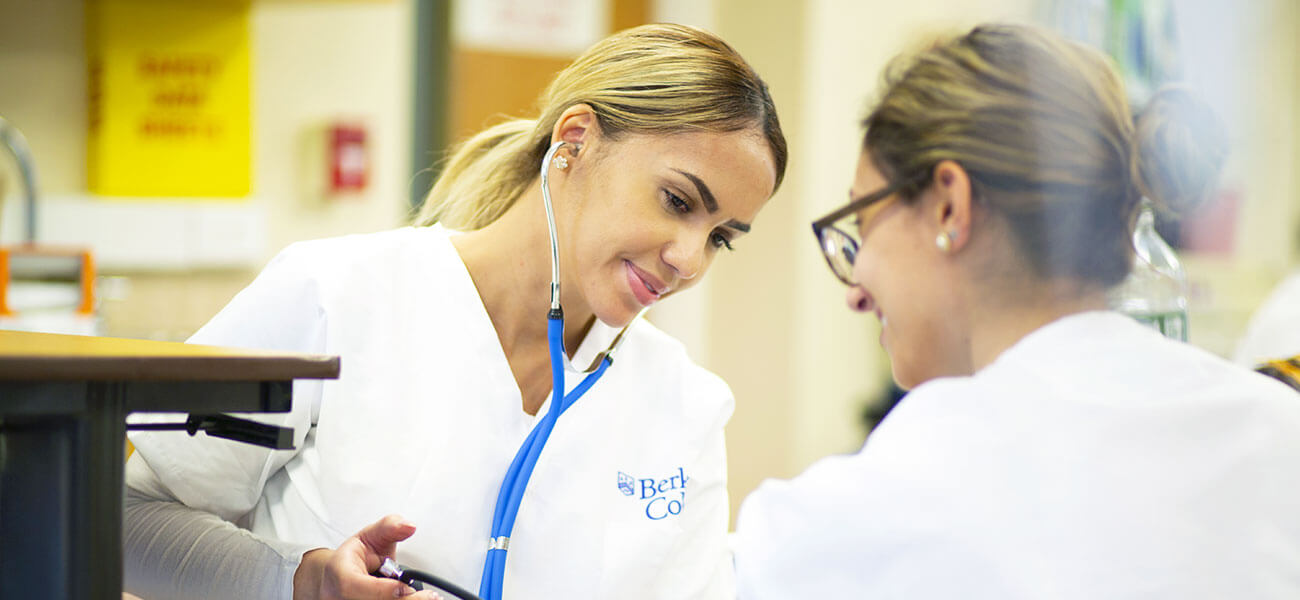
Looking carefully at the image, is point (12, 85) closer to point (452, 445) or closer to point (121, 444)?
point (452, 445)

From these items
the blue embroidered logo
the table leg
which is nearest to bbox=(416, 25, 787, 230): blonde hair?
the blue embroidered logo

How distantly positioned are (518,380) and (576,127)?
11.6 inches

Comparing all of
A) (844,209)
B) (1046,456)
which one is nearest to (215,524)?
(844,209)

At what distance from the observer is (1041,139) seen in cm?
85

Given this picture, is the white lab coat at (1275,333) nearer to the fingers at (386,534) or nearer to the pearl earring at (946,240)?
the pearl earring at (946,240)

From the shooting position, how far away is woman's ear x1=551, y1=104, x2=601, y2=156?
4.10 ft

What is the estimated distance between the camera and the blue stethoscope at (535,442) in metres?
1.12

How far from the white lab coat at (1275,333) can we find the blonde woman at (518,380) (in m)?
1.00

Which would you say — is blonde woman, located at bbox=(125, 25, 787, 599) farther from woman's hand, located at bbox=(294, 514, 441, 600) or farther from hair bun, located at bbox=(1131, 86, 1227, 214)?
hair bun, located at bbox=(1131, 86, 1227, 214)

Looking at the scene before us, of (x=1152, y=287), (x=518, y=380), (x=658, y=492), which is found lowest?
(x=658, y=492)

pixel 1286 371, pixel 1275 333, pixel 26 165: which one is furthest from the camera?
pixel 26 165

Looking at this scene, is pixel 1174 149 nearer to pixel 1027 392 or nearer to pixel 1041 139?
pixel 1041 139

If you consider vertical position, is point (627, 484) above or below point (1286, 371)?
below

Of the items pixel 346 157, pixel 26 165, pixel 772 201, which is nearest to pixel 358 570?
pixel 26 165
